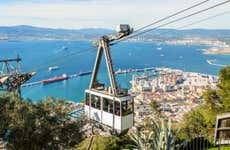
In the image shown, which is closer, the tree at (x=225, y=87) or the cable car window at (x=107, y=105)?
the cable car window at (x=107, y=105)

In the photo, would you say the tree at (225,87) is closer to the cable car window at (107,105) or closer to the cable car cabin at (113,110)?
the cable car cabin at (113,110)

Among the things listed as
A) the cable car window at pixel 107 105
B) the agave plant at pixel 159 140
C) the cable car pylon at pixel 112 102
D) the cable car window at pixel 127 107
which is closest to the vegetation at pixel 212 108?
the cable car window at pixel 127 107

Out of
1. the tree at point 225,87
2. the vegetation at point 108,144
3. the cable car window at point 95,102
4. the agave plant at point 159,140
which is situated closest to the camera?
the agave plant at point 159,140

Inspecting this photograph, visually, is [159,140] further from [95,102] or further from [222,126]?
[95,102]

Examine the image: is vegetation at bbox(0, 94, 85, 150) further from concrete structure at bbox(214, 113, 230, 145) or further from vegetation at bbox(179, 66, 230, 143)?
vegetation at bbox(179, 66, 230, 143)

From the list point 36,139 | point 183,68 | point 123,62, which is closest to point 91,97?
point 36,139

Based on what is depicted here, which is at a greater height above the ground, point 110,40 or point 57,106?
point 110,40

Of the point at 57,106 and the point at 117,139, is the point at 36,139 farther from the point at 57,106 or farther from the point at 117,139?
the point at 117,139
